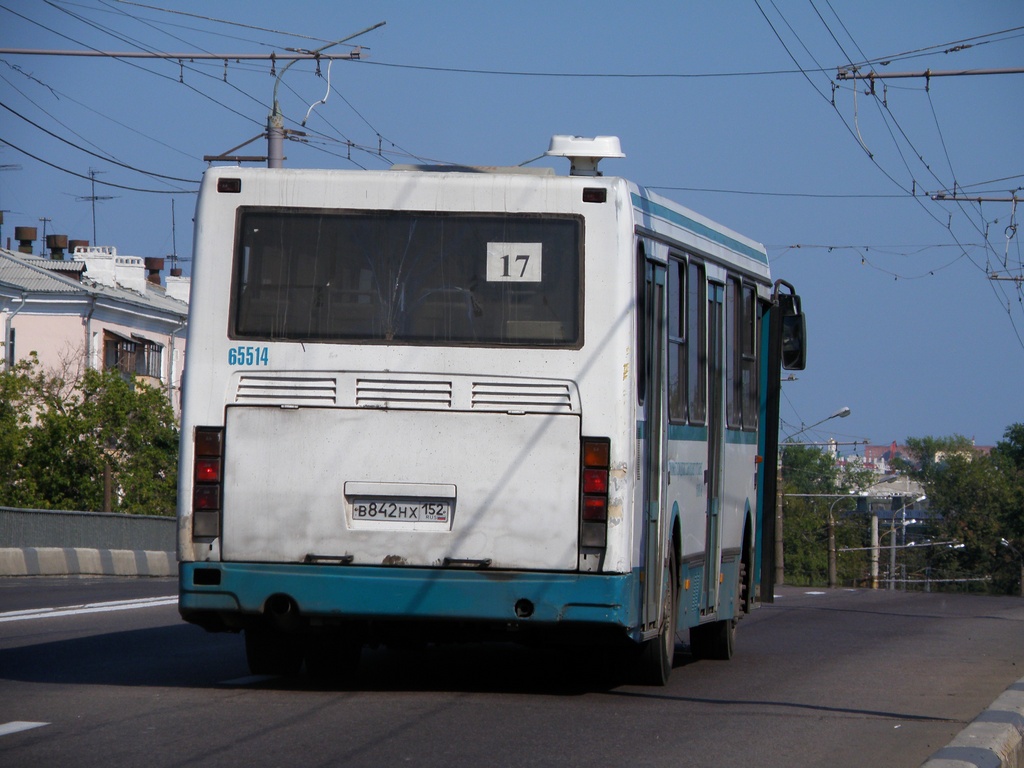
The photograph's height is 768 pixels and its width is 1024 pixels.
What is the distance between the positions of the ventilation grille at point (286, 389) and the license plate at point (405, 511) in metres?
0.63

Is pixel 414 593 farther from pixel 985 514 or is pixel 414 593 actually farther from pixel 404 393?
pixel 985 514

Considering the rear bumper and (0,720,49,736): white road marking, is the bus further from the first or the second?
(0,720,49,736): white road marking

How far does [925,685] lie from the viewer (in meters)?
12.0

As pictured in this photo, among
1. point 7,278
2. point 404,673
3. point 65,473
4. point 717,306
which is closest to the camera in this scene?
point 404,673

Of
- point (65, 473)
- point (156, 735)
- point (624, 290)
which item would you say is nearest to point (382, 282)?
point (624, 290)

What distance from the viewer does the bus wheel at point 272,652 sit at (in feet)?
34.9

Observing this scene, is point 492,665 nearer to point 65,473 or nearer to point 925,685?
point 925,685

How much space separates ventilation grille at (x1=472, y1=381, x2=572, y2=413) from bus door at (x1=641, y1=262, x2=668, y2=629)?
2.16ft

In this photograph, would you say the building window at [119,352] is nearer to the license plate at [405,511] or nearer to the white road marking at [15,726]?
the license plate at [405,511]

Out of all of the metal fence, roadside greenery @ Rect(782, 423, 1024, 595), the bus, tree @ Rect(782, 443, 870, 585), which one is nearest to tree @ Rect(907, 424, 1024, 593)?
roadside greenery @ Rect(782, 423, 1024, 595)

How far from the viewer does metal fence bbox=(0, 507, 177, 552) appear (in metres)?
27.3

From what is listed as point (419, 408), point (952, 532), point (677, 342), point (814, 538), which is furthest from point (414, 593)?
point (814, 538)

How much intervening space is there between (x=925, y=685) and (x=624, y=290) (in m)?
4.20

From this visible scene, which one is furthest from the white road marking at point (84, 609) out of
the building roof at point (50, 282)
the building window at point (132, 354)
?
the building window at point (132, 354)
